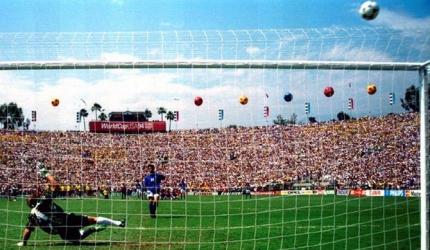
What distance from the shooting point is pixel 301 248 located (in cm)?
1051

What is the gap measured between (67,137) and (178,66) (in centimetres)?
450

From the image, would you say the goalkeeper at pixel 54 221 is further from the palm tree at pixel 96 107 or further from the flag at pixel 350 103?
the flag at pixel 350 103

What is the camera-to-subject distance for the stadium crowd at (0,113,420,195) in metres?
12.8

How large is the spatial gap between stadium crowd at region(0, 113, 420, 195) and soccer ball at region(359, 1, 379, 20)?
4191 millimetres

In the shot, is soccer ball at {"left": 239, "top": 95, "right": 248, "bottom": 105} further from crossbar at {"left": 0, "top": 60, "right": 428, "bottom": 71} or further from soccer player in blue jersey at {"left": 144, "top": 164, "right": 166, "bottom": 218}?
soccer player in blue jersey at {"left": 144, "top": 164, "right": 166, "bottom": 218}

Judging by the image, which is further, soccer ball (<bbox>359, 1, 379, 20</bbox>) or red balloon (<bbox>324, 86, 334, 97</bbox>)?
red balloon (<bbox>324, 86, 334, 97</bbox>)

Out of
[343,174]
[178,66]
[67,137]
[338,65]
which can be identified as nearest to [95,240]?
[67,137]

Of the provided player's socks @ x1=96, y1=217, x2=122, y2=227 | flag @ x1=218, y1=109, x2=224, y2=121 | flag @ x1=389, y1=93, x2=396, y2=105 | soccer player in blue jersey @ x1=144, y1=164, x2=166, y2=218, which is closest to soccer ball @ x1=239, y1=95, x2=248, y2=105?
flag @ x1=218, y1=109, x2=224, y2=121

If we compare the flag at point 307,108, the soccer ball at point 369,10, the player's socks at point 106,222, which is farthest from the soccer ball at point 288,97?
the player's socks at point 106,222

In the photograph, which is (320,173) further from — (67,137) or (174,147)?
(67,137)

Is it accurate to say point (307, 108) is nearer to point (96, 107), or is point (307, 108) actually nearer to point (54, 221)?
point (96, 107)

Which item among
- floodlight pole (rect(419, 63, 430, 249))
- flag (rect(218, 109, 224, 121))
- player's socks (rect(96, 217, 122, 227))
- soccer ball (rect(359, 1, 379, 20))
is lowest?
player's socks (rect(96, 217, 122, 227))

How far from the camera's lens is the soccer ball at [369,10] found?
22.8 ft

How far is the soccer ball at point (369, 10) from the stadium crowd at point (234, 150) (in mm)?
4191
